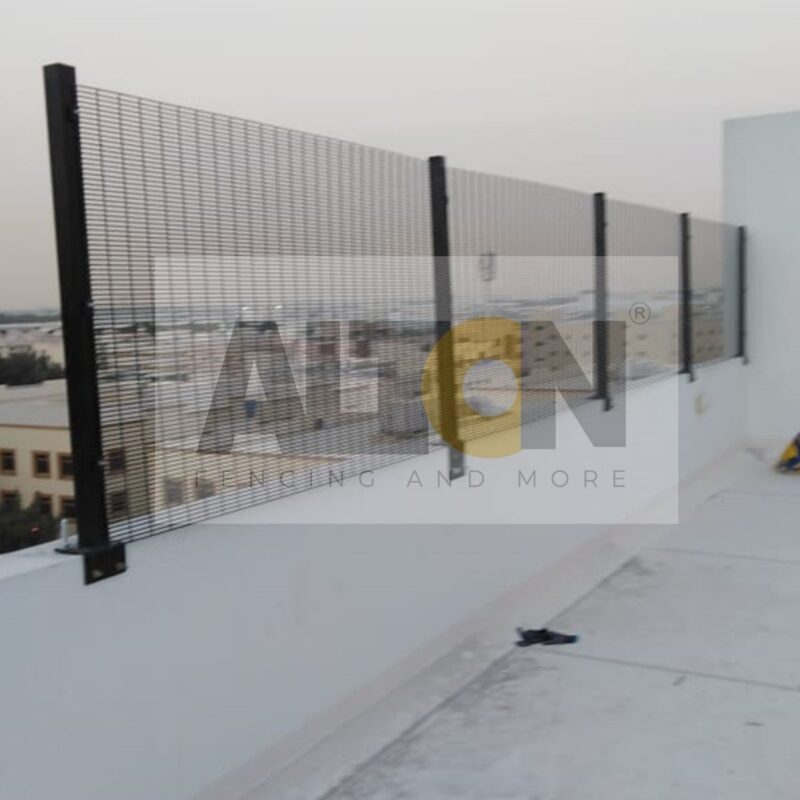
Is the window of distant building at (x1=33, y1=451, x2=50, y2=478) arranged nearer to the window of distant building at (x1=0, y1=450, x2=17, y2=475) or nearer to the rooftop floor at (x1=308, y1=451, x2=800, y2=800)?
the window of distant building at (x1=0, y1=450, x2=17, y2=475)

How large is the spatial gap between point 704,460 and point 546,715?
4.74 metres

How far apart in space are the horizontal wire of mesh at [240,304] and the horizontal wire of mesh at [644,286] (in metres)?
2.45

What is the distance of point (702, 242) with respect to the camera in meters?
7.83

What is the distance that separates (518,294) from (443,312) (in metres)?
0.87

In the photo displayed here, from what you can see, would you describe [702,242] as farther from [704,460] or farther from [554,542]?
[554,542]

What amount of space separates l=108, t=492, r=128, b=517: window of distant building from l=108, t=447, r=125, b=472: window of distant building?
68 millimetres

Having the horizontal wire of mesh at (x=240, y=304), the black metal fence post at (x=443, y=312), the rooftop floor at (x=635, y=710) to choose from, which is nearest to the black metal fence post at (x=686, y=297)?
the rooftop floor at (x=635, y=710)

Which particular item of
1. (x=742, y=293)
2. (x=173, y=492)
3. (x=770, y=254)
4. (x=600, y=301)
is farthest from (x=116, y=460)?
(x=770, y=254)

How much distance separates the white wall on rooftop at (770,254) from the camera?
8766 mm

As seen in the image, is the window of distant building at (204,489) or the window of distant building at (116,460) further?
the window of distant building at (204,489)

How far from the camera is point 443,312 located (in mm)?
3943

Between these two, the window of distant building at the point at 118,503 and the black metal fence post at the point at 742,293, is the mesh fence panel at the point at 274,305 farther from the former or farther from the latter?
the black metal fence post at the point at 742,293

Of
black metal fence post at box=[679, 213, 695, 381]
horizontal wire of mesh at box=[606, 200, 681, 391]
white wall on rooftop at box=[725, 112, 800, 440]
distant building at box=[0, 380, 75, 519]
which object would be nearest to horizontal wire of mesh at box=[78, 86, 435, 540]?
distant building at box=[0, 380, 75, 519]

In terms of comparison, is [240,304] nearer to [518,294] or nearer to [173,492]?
[173,492]
